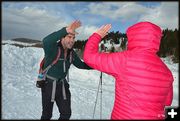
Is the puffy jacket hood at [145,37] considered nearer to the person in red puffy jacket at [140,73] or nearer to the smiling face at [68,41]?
the person in red puffy jacket at [140,73]

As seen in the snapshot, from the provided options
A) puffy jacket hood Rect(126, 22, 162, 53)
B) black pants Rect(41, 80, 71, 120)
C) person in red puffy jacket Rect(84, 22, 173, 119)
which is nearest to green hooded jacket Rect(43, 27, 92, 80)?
black pants Rect(41, 80, 71, 120)

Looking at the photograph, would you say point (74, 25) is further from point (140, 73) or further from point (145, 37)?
point (140, 73)

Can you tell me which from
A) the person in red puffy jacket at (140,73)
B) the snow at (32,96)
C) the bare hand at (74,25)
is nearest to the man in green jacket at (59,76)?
the bare hand at (74,25)

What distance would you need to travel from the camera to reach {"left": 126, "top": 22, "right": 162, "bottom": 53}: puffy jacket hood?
389 centimetres

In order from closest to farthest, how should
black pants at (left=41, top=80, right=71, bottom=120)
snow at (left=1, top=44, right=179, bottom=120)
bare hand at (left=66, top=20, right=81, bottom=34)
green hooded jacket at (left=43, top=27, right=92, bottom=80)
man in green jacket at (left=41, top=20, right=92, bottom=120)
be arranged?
bare hand at (left=66, top=20, right=81, bottom=34), green hooded jacket at (left=43, top=27, right=92, bottom=80), man in green jacket at (left=41, top=20, right=92, bottom=120), black pants at (left=41, top=80, right=71, bottom=120), snow at (left=1, top=44, right=179, bottom=120)

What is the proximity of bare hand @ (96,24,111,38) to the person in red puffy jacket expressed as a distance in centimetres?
39

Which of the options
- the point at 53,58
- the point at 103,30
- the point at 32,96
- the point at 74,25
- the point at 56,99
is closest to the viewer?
the point at 103,30

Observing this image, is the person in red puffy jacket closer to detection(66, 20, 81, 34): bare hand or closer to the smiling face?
detection(66, 20, 81, 34): bare hand

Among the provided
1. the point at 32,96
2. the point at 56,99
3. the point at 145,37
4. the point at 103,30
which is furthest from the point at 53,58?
the point at 32,96

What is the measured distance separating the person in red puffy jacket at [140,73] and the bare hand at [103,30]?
0.39 metres

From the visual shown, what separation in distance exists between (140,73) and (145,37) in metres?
0.42

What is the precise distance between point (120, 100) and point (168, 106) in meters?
0.67

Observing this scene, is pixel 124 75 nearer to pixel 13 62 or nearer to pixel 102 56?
pixel 102 56

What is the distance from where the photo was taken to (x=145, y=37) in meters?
3.89
